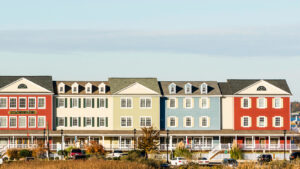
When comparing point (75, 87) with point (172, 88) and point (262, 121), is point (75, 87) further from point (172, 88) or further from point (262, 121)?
point (262, 121)

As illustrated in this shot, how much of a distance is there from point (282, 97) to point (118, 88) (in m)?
22.6

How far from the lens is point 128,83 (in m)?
91.7

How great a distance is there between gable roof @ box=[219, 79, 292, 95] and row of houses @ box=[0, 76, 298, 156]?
14 centimetres

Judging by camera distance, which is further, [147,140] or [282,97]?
[282,97]

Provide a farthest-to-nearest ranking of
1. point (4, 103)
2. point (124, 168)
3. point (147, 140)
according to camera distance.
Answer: point (4, 103), point (147, 140), point (124, 168)

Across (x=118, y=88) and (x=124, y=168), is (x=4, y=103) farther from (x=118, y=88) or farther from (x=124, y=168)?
(x=124, y=168)

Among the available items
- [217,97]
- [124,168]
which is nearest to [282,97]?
[217,97]

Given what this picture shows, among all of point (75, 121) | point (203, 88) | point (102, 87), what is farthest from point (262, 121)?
point (75, 121)

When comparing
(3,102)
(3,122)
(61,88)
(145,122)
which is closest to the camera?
(3,102)

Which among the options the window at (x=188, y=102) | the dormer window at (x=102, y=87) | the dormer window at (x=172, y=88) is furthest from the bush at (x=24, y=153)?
the window at (x=188, y=102)

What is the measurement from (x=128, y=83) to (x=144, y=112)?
16.4 feet

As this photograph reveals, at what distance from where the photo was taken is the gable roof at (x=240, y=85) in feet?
299

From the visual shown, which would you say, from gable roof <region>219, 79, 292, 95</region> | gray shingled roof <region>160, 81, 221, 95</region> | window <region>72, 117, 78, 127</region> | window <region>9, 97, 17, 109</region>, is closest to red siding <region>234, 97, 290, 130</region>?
gable roof <region>219, 79, 292, 95</region>

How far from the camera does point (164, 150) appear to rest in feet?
281
